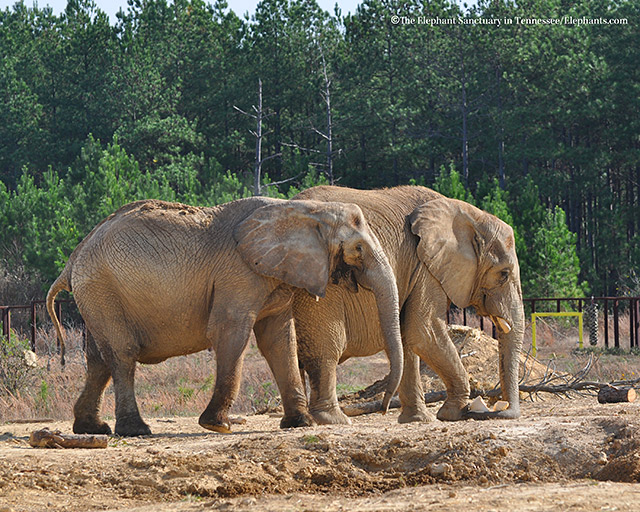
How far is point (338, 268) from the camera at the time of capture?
11.1m

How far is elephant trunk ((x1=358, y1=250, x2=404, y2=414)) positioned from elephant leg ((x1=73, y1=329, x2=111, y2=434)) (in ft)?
9.39

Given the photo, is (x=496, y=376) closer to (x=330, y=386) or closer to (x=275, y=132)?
(x=330, y=386)

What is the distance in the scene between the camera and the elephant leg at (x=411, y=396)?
12.0m

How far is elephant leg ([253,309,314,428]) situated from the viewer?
11.0 meters

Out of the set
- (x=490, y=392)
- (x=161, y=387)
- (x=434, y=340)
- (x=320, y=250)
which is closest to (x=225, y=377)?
(x=320, y=250)

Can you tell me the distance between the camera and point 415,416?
11992 mm

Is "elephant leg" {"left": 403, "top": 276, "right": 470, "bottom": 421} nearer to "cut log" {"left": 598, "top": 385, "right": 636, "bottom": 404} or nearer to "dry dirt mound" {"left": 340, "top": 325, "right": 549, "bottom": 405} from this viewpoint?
"cut log" {"left": 598, "top": 385, "right": 636, "bottom": 404}

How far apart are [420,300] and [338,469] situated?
391 cm

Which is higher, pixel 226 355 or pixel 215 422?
pixel 226 355

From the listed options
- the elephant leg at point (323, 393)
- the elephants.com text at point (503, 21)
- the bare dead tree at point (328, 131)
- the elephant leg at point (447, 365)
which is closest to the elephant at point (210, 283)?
the elephant leg at point (323, 393)

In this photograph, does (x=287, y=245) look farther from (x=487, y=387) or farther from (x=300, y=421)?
(x=487, y=387)

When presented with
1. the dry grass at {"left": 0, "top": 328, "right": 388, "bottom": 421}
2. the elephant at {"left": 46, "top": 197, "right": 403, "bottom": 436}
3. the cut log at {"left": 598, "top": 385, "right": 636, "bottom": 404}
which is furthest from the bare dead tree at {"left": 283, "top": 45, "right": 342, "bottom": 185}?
the elephant at {"left": 46, "top": 197, "right": 403, "bottom": 436}

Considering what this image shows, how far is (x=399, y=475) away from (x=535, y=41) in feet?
132

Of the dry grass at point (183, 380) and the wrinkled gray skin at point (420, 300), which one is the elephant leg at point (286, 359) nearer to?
the wrinkled gray skin at point (420, 300)
